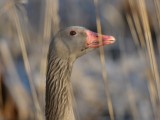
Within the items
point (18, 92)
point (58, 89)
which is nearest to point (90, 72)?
point (18, 92)

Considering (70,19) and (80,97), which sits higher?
(70,19)

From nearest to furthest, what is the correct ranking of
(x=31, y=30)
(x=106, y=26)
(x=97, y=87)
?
1. (x=97, y=87)
2. (x=31, y=30)
3. (x=106, y=26)

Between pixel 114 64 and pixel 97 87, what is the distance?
0.35 meters

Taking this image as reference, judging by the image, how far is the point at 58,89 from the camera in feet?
12.8

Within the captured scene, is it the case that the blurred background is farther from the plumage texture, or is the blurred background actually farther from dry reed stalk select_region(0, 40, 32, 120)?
the plumage texture

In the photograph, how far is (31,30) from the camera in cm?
603

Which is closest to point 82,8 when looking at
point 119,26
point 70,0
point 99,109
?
point 70,0

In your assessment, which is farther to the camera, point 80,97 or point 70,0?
point 70,0

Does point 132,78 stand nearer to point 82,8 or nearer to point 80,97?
point 80,97

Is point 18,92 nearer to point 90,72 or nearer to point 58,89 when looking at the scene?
point 90,72

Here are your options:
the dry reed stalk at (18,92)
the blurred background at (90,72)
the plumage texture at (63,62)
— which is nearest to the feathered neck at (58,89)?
the plumage texture at (63,62)

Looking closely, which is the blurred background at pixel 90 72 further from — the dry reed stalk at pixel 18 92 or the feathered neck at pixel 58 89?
the feathered neck at pixel 58 89

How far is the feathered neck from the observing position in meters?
3.84

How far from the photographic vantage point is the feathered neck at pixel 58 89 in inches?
151
